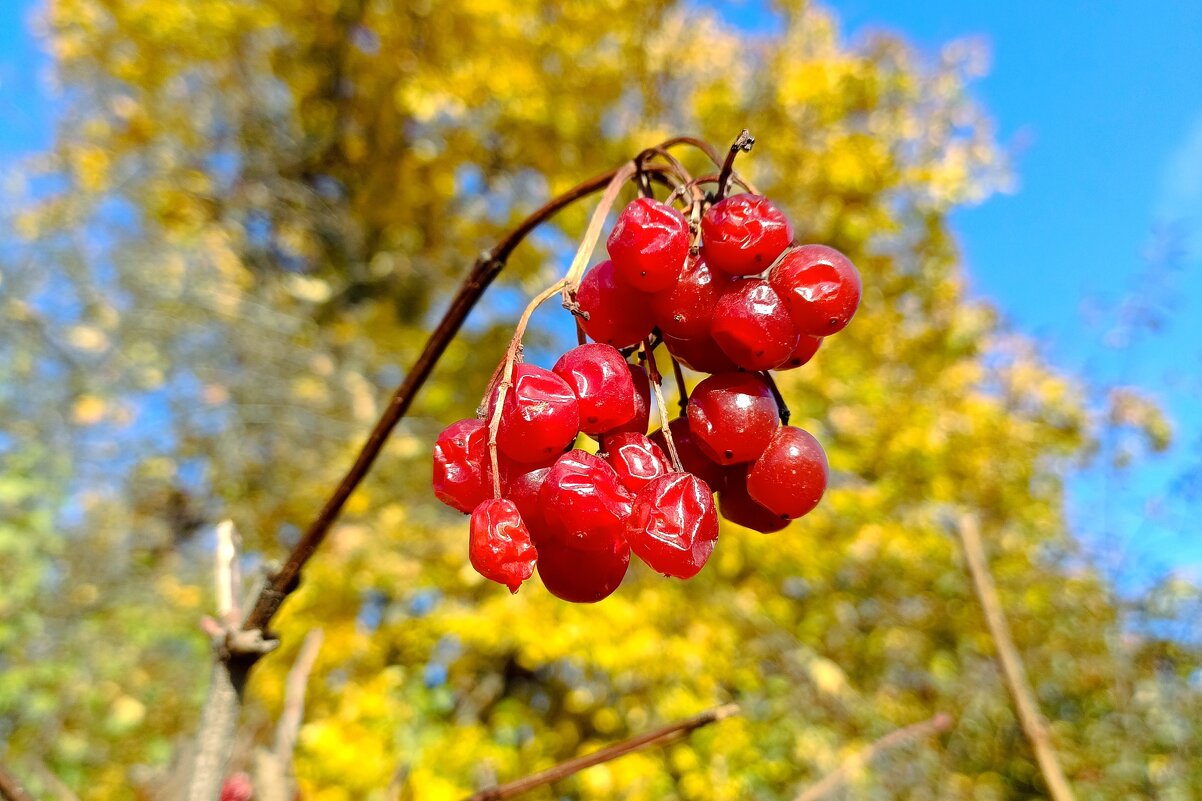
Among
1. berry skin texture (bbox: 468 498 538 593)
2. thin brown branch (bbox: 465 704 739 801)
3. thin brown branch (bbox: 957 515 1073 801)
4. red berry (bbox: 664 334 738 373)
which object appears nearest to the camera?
berry skin texture (bbox: 468 498 538 593)

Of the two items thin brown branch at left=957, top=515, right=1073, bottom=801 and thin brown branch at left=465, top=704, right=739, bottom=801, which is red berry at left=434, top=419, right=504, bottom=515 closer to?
thin brown branch at left=465, top=704, right=739, bottom=801

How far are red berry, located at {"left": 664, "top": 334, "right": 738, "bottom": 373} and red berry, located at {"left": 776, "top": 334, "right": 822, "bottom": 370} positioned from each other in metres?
0.05

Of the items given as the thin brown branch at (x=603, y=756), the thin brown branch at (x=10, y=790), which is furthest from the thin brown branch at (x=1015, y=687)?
the thin brown branch at (x=10, y=790)

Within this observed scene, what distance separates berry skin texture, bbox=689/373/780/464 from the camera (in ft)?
2.02

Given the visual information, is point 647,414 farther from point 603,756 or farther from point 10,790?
point 10,790

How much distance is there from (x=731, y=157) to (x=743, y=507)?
0.31 meters

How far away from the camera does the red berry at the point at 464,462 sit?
0.64 meters

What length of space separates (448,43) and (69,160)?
351 cm

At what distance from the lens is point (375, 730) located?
2.89 metres

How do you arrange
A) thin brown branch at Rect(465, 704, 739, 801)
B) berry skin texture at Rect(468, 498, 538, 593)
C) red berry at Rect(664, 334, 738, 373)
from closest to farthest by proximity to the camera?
1. berry skin texture at Rect(468, 498, 538, 593)
2. red berry at Rect(664, 334, 738, 373)
3. thin brown branch at Rect(465, 704, 739, 801)

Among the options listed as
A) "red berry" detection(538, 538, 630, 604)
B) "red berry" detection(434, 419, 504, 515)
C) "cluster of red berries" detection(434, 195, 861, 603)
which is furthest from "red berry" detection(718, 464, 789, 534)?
"red berry" detection(434, 419, 504, 515)

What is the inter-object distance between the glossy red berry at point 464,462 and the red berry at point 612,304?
0.45ft

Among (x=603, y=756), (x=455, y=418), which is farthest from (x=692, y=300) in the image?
(x=455, y=418)

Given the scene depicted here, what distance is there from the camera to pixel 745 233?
2.05 ft
